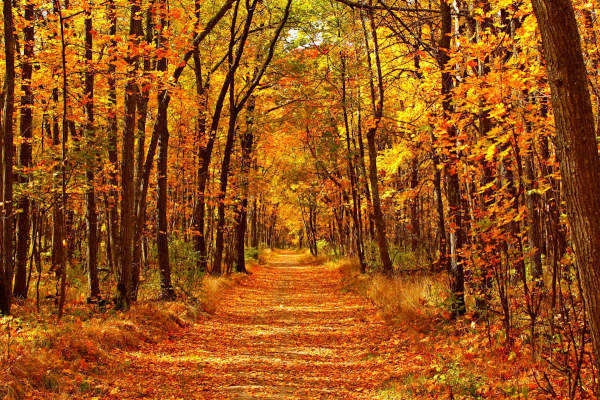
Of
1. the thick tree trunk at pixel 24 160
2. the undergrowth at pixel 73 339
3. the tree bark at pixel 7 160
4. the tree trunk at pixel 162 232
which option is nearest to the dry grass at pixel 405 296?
the undergrowth at pixel 73 339

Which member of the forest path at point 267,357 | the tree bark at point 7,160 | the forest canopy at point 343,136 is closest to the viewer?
the forest canopy at point 343,136

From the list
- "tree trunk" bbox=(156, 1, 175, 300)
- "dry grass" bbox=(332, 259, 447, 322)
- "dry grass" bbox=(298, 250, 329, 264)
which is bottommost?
"dry grass" bbox=(298, 250, 329, 264)

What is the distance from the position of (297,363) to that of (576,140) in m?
5.57

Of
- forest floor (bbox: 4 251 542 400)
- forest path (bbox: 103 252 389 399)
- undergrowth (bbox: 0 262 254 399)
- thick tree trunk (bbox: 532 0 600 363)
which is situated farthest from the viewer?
forest path (bbox: 103 252 389 399)

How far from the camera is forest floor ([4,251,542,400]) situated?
537 cm

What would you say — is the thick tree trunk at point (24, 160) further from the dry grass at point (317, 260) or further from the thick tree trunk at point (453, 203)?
the dry grass at point (317, 260)

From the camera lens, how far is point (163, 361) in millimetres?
7020

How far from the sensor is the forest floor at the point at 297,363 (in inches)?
211

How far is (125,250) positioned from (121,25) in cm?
882

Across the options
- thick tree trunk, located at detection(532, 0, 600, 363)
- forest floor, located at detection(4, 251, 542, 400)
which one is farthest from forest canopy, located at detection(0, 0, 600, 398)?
forest floor, located at detection(4, 251, 542, 400)

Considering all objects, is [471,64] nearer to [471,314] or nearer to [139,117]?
[471,314]

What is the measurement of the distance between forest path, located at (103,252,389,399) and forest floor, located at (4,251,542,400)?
0.05ft

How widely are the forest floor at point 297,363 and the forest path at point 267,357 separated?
2cm

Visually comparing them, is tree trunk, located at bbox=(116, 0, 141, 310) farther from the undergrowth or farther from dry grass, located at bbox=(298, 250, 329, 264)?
dry grass, located at bbox=(298, 250, 329, 264)
